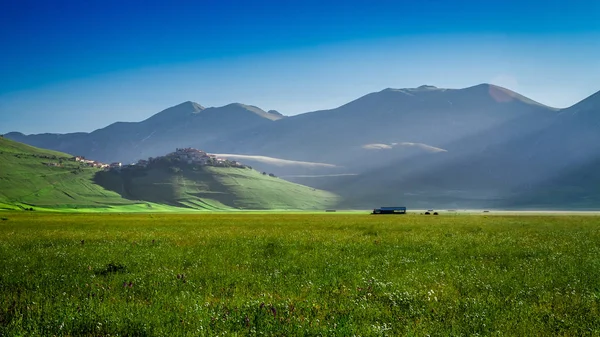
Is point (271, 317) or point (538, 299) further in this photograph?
point (538, 299)

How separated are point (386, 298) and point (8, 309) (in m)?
11.4

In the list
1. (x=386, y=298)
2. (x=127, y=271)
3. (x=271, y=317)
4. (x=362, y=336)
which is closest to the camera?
(x=362, y=336)

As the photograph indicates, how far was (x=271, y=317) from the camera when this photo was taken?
35.5 feet

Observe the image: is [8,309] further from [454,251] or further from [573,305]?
[454,251]

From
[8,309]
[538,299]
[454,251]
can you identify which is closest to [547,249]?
[454,251]

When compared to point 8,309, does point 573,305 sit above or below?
above

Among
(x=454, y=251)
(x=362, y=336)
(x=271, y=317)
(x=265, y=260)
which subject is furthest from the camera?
(x=454, y=251)

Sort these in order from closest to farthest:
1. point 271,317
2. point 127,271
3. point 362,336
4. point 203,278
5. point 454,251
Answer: point 362,336, point 271,317, point 203,278, point 127,271, point 454,251

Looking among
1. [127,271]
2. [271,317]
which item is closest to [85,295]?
[127,271]

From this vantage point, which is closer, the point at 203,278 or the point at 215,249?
the point at 203,278

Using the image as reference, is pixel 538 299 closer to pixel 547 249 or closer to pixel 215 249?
pixel 547 249

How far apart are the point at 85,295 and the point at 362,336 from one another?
374 inches

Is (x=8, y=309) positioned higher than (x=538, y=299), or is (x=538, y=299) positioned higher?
(x=538, y=299)

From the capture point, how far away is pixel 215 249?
26.1 metres
